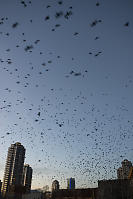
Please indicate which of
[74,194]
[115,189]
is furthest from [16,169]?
[115,189]

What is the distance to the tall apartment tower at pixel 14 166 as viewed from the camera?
15151 centimetres

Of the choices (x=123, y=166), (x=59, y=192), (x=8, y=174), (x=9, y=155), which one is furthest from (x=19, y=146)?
(x=59, y=192)

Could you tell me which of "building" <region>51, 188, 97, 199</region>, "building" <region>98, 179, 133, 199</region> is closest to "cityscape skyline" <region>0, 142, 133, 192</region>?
"building" <region>51, 188, 97, 199</region>

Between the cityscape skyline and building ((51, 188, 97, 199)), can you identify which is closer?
building ((51, 188, 97, 199))

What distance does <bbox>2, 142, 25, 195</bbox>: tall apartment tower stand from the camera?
151512 millimetres

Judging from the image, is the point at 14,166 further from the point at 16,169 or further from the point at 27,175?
the point at 27,175

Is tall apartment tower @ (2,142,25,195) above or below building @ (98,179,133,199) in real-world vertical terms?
above

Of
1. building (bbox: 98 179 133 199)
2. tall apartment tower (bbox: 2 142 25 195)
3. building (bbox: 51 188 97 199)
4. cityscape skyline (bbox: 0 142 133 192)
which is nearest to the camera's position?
building (bbox: 98 179 133 199)

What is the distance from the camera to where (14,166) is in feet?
504

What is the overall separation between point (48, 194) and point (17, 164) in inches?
3487

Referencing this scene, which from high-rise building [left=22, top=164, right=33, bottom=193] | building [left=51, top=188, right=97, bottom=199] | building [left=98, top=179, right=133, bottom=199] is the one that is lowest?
building [left=51, top=188, right=97, bottom=199]

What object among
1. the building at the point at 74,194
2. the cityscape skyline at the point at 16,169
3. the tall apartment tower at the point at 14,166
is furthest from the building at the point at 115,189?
the tall apartment tower at the point at 14,166

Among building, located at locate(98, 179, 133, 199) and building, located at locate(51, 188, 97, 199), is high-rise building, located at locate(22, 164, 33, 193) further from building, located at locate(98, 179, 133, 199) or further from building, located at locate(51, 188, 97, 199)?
building, located at locate(98, 179, 133, 199)

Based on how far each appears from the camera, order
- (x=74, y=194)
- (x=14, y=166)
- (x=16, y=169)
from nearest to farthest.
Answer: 1. (x=74, y=194)
2. (x=16, y=169)
3. (x=14, y=166)
